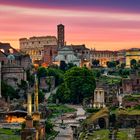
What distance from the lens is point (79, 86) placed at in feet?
244

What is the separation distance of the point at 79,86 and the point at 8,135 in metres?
31.4

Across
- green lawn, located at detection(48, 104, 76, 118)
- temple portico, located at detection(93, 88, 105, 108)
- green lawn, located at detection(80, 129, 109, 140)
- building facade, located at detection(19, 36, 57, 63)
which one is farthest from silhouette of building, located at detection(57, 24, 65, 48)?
green lawn, located at detection(80, 129, 109, 140)

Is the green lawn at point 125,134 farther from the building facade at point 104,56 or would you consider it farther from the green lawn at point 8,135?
the building facade at point 104,56

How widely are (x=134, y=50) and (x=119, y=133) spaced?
9155 cm

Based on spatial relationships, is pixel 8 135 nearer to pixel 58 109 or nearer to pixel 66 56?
pixel 58 109

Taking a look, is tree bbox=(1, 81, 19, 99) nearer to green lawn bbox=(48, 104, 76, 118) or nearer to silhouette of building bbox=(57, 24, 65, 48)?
green lawn bbox=(48, 104, 76, 118)

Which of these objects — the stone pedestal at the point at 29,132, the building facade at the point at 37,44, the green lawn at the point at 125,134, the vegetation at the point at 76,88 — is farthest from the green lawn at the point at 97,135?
the building facade at the point at 37,44

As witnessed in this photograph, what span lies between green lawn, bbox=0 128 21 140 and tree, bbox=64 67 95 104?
27.5 metres

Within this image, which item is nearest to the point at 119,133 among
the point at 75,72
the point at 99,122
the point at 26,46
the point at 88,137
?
the point at 88,137

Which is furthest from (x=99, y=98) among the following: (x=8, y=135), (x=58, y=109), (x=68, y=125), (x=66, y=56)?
(x=66, y=56)

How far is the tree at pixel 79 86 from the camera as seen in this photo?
241 feet

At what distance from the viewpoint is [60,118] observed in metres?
59.6

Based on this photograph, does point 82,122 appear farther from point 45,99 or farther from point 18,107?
point 45,99

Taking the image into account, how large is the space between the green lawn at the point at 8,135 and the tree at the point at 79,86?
27.5 meters
